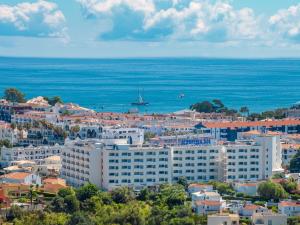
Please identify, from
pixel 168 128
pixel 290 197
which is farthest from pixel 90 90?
pixel 290 197

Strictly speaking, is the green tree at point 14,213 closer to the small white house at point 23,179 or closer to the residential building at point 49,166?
the small white house at point 23,179

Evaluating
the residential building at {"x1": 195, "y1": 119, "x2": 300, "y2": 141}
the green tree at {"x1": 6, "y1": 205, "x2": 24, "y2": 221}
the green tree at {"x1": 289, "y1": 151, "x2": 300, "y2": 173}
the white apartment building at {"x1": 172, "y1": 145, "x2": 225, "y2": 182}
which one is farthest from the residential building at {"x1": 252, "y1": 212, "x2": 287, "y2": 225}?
the residential building at {"x1": 195, "y1": 119, "x2": 300, "y2": 141}

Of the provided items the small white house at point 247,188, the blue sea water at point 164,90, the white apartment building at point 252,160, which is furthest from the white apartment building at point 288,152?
the blue sea water at point 164,90

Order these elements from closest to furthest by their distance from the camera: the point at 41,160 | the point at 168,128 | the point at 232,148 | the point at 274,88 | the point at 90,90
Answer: the point at 232,148, the point at 41,160, the point at 168,128, the point at 90,90, the point at 274,88

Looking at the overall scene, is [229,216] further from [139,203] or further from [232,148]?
[232,148]

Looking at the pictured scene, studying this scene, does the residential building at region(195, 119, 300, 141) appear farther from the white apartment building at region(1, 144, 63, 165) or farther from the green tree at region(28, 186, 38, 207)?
the green tree at region(28, 186, 38, 207)

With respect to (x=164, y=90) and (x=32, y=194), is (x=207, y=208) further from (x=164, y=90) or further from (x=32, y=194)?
(x=164, y=90)
